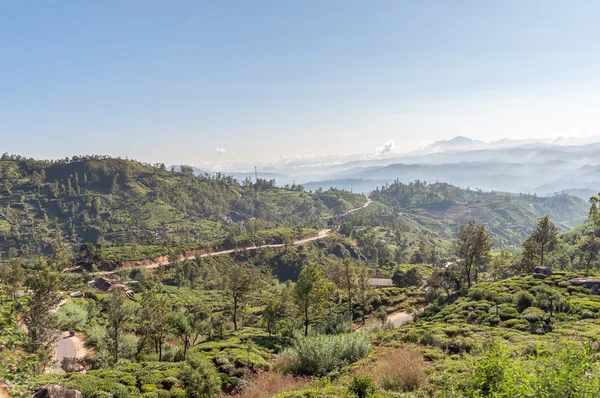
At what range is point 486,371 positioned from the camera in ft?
34.9

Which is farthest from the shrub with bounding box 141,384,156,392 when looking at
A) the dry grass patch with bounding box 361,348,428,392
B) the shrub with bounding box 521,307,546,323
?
the shrub with bounding box 521,307,546,323

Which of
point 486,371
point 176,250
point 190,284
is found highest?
point 486,371

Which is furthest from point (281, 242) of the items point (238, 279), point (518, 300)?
point (518, 300)

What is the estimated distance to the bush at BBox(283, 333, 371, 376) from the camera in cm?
2119

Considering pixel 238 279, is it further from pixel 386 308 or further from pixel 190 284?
pixel 190 284

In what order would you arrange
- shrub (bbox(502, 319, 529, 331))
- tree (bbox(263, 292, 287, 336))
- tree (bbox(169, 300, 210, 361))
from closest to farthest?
shrub (bbox(502, 319, 529, 331)) < tree (bbox(169, 300, 210, 361)) < tree (bbox(263, 292, 287, 336))

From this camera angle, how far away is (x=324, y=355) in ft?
69.9

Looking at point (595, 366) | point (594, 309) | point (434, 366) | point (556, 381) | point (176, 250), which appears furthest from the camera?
point (176, 250)

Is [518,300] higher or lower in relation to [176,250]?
higher

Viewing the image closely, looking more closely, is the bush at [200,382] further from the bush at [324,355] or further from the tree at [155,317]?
the tree at [155,317]

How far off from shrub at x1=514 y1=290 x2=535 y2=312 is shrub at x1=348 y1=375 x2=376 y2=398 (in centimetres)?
2757

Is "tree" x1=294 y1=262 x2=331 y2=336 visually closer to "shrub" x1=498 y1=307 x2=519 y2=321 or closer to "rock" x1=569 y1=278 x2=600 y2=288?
"shrub" x1=498 y1=307 x2=519 y2=321

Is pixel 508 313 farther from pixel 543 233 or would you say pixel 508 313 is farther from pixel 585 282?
pixel 543 233

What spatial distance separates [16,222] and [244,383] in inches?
8762
